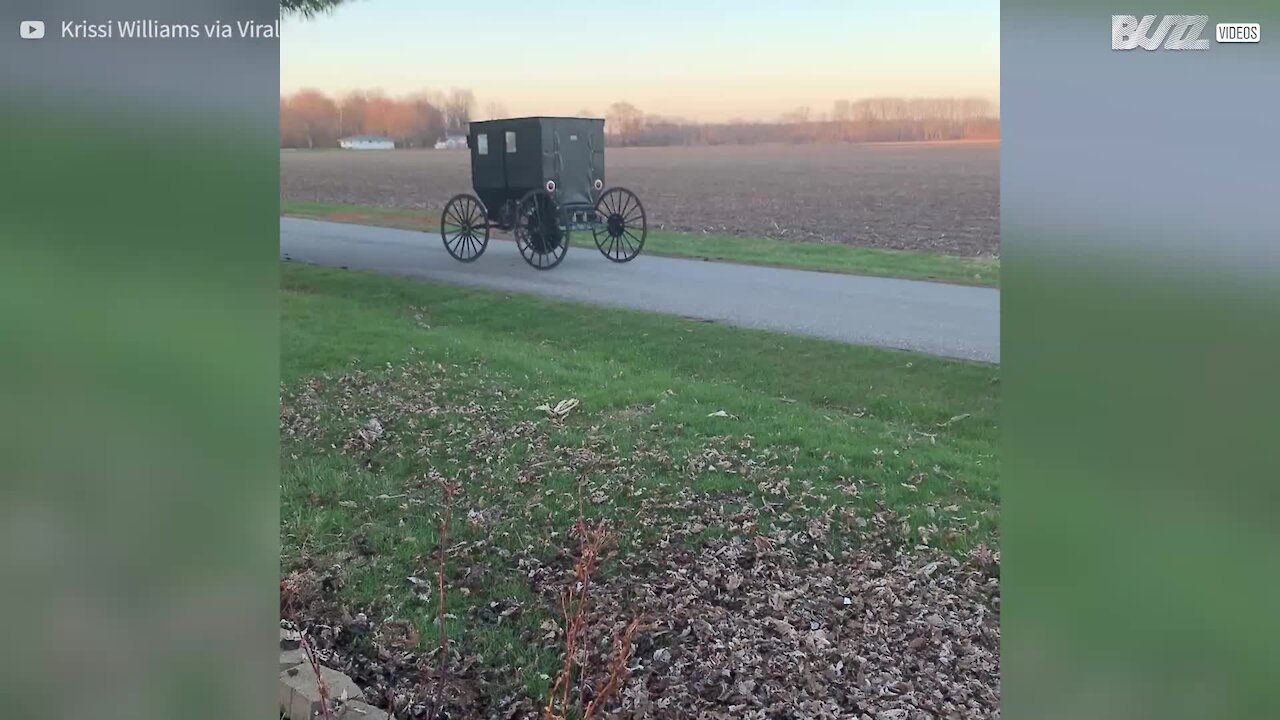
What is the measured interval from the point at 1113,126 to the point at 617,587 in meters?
1.85

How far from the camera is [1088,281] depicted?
89.0 inches

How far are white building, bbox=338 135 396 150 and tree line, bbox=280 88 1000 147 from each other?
21 mm

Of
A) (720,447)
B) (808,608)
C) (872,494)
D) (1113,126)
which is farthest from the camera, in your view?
(720,447)

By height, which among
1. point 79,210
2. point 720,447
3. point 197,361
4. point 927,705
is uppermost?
point 79,210

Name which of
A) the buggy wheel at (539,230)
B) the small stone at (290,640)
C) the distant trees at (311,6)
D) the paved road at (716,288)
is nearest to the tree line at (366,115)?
the distant trees at (311,6)

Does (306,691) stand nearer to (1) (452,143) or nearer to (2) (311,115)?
(2) (311,115)

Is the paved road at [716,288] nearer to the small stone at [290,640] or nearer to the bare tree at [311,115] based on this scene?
the bare tree at [311,115]

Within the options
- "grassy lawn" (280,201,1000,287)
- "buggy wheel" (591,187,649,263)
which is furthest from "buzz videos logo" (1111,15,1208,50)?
"buggy wheel" (591,187,649,263)

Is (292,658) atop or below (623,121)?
below

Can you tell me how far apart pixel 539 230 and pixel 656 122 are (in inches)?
76.1

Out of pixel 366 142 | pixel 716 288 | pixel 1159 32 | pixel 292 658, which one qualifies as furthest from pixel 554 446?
pixel 1159 32

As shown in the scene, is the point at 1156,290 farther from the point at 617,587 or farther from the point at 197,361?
the point at 197,361

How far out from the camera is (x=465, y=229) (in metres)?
4.84

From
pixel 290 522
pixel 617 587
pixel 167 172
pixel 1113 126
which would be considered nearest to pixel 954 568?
pixel 617 587
